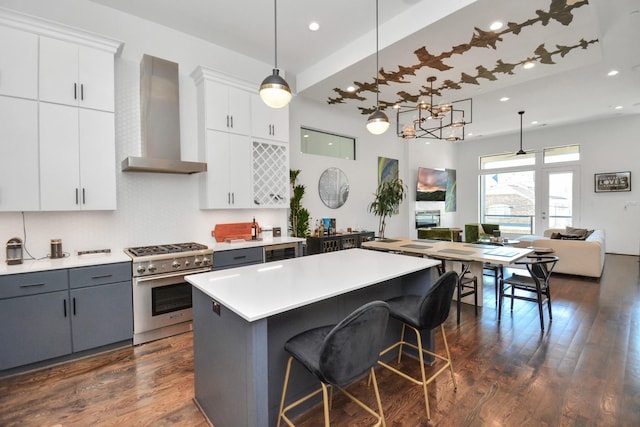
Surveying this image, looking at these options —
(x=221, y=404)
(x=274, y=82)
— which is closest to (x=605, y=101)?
(x=274, y=82)

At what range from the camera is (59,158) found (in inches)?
106

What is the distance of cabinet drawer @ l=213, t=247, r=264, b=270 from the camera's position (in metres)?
3.34

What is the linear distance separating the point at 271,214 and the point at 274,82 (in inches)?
106

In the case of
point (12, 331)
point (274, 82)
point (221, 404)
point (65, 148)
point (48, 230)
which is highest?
point (274, 82)

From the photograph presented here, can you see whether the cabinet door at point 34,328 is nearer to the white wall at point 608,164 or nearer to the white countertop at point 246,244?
the white countertop at point 246,244

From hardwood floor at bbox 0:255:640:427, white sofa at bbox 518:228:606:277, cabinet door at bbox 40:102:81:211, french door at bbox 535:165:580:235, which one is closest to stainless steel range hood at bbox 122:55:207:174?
cabinet door at bbox 40:102:81:211

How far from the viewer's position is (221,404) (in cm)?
169

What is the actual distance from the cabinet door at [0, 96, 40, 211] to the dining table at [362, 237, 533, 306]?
3.80 metres

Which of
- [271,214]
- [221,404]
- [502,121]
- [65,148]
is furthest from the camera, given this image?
[502,121]

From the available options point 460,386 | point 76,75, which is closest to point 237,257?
point 76,75

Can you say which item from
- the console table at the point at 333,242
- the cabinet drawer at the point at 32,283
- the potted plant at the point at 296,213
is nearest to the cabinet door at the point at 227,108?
the potted plant at the point at 296,213

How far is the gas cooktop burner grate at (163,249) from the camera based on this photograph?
3033mm

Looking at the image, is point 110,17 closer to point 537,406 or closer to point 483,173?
point 537,406

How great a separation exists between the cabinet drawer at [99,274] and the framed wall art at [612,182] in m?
10.3
